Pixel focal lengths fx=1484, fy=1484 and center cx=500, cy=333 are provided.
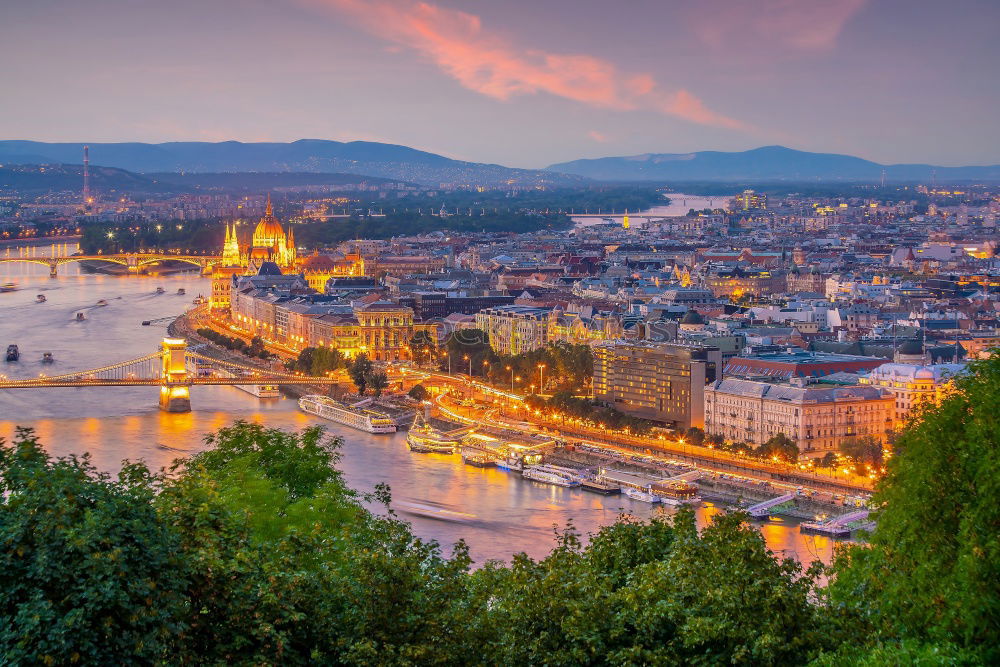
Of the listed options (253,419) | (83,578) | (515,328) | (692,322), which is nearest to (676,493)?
(253,419)

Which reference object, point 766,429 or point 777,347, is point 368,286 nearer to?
point 777,347

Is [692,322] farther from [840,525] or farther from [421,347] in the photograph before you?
[840,525]

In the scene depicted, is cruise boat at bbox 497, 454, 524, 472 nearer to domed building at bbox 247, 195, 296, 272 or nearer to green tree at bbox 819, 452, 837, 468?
green tree at bbox 819, 452, 837, 468

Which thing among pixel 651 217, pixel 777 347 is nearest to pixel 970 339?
pixel 777 347

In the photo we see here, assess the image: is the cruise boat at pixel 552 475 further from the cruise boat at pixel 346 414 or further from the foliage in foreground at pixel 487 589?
the foliage in foreground at pixel 487 589

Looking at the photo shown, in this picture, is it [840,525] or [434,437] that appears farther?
[434,437]

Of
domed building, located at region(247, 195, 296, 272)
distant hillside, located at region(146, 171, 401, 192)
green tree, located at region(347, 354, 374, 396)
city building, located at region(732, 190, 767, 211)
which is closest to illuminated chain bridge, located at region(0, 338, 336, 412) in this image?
green tree, located at region(347, 354, 374, 396)
